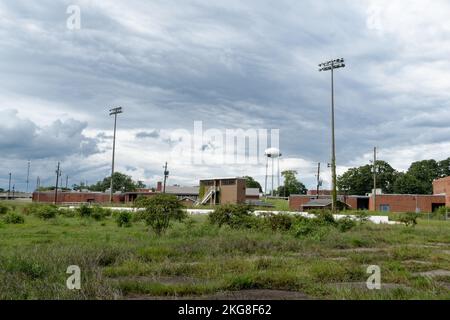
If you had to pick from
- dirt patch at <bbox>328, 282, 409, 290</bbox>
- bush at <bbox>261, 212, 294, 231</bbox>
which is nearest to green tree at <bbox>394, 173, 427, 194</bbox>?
bush at <bbox>261, 212, 294, 231</bbox>

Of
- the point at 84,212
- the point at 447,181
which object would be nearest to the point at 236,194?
the point at 447,181

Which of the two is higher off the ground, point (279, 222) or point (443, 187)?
point (443, 187)

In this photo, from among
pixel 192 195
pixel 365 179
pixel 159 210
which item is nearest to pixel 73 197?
pixel 192 195

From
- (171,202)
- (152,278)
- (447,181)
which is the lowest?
(152,278)

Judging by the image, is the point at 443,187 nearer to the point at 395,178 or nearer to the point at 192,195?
the point at 395,178

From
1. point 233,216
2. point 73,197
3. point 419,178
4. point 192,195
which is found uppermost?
point 419,178

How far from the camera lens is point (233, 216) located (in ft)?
73.3

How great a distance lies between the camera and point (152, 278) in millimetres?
8820

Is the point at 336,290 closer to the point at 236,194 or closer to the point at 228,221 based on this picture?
the point at 228,221

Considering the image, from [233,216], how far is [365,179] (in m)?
99.6

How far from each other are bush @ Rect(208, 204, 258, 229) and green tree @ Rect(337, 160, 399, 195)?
3869 inches

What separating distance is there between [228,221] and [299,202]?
5887cm

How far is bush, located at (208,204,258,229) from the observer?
2192cm
